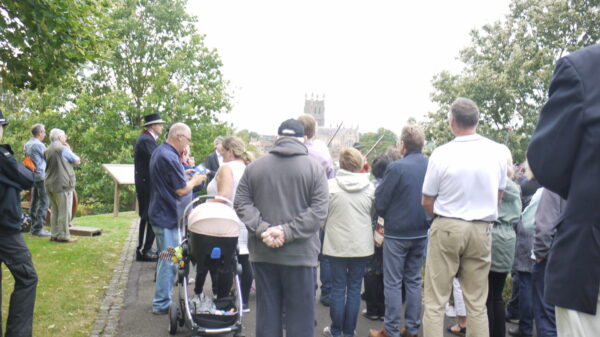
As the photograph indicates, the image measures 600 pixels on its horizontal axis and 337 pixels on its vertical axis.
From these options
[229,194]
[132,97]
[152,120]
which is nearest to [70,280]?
[152,120]

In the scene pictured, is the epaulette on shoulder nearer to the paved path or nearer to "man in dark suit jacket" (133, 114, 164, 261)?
the paved path

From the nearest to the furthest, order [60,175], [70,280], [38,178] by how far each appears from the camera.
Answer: [70,280], [60,175], [38,178]

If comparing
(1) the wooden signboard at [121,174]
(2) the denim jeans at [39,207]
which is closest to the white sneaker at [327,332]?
(2) the denim jeans at [39,207]

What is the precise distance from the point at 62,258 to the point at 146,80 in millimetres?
21382

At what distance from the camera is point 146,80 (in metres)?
28.3

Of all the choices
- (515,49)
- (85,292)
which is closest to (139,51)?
(515,49)

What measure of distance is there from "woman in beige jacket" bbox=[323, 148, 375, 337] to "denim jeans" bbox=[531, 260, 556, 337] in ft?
5.60

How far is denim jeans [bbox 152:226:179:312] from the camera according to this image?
5.81 meters

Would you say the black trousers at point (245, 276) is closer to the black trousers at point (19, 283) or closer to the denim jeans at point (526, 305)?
the black trousers at point (19, 283)

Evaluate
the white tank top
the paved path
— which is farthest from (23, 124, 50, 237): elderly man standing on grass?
the white tank top

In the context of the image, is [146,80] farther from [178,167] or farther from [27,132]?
[178,167]

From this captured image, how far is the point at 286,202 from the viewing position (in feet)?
13.6

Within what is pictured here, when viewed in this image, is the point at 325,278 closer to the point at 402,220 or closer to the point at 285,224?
the point at 402,220

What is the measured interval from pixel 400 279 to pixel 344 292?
2.06ft
